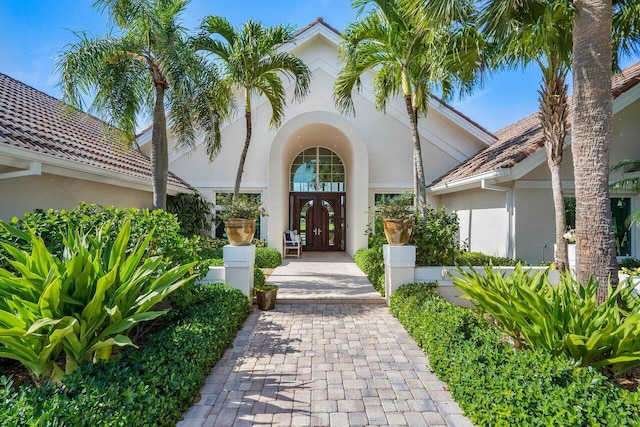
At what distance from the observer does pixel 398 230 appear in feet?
23.5

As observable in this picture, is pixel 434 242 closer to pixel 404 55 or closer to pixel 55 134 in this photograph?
pixel 404 55

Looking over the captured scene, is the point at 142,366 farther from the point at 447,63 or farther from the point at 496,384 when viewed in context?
the point at 447,63

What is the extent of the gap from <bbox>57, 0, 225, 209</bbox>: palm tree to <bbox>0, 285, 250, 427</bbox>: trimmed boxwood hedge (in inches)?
188

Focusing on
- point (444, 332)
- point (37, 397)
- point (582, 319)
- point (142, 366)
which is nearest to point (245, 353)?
point (142, 366)

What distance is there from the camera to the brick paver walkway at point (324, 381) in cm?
350

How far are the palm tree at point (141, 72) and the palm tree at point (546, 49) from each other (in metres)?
6.68

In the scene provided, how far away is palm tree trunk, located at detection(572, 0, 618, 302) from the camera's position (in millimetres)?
4703

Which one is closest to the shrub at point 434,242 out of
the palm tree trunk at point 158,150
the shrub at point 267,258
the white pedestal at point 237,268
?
the white pedestal at point 237,268

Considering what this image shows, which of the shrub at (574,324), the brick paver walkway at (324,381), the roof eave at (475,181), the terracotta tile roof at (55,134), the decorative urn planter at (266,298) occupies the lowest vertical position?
the brick paver walkway at (324,381)

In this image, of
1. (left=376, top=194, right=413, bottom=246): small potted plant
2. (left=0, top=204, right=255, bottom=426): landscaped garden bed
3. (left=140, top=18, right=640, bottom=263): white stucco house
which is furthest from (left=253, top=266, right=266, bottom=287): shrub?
(left=140, top=18, right=640, bottom=263): white stucco house

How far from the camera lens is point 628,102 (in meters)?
9.30

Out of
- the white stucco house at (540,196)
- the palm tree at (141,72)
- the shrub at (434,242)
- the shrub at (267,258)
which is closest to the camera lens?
the palm tree at (141,72)

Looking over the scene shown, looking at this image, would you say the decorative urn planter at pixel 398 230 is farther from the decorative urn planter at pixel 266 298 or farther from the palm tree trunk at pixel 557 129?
the palm tree trunk at pixel 557 129

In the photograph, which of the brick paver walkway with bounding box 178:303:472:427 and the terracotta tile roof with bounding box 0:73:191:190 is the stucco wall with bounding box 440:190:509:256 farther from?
the terracotta tile roof with bounding box 0:73:191:190
